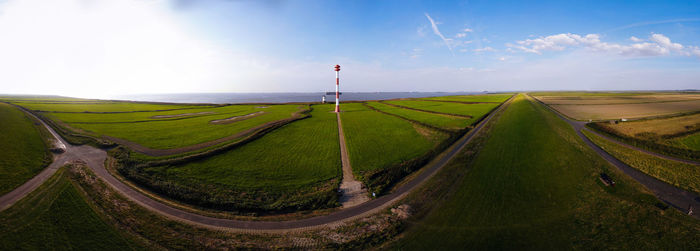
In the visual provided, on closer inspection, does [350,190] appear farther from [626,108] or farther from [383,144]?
[626,108]

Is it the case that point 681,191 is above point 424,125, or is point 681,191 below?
below

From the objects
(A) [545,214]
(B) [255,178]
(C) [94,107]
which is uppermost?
(C) [94,107]

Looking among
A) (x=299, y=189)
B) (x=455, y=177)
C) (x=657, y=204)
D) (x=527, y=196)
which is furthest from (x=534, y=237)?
(x=299, y=189)

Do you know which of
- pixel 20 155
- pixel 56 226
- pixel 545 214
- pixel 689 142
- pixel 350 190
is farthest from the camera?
pixel 689 142

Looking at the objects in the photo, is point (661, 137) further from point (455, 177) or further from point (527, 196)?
point (455, 177)

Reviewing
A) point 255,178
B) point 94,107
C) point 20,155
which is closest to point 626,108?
point 255,178

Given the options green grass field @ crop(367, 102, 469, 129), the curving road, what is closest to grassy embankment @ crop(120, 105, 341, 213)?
the curving road
